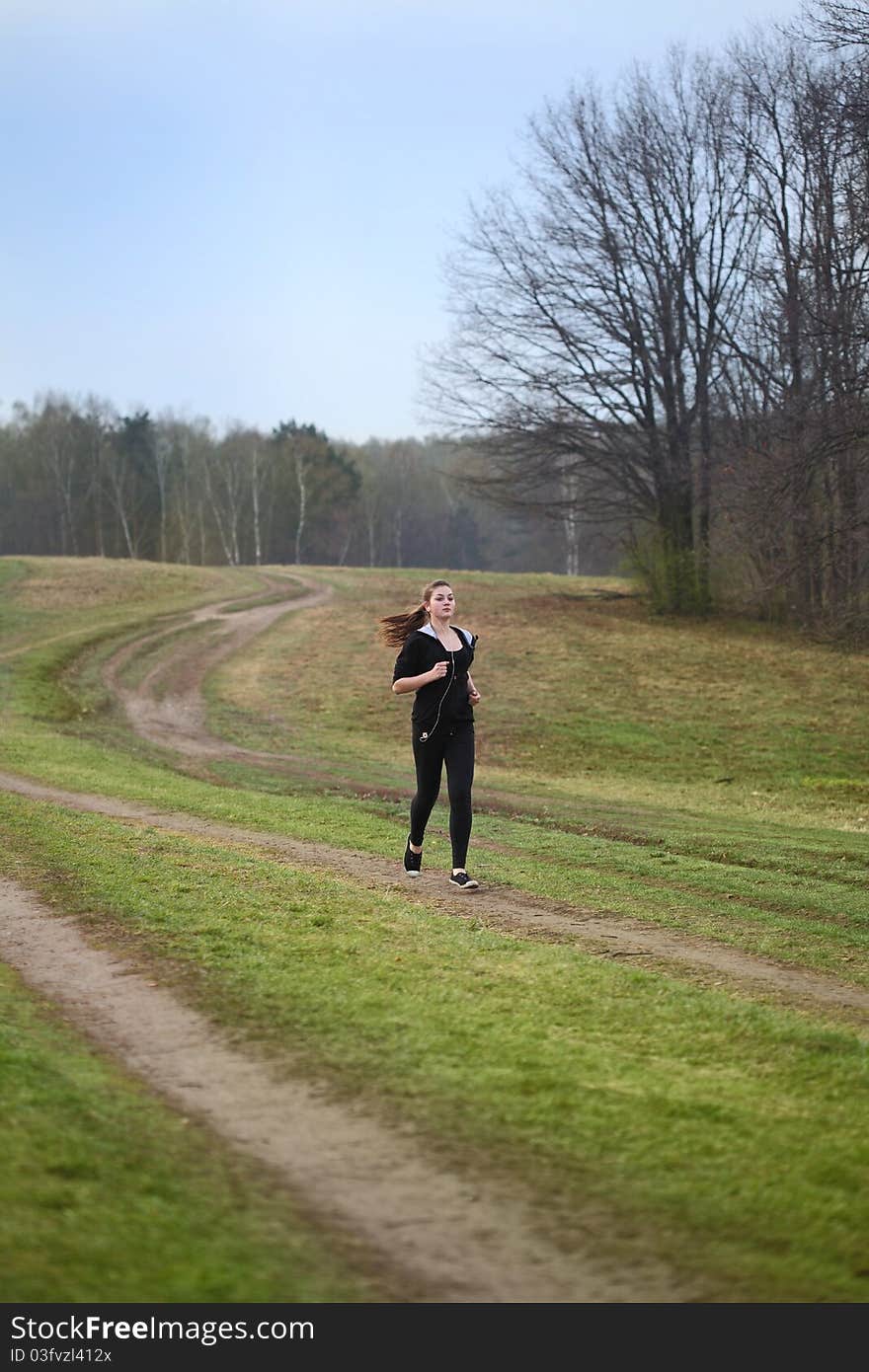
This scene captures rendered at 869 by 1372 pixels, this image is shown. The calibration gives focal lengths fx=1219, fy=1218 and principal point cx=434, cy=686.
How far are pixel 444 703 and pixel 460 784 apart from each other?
717 mm

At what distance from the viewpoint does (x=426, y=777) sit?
1083cm

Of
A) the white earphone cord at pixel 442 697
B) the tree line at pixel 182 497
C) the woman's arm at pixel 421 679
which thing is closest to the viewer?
the woman's arm at pixel 421 679

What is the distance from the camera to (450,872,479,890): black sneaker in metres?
10.7

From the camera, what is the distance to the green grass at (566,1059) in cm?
451

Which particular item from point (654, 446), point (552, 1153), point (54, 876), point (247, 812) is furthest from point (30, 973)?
point (654, 446)

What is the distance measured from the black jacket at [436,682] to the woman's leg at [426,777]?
7.6 inches

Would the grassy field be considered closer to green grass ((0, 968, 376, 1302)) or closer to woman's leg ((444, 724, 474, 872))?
green grass ((0, 968, 376, 1302))

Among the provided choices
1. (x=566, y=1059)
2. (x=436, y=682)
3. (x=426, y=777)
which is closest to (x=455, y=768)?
(x=426, y=777)

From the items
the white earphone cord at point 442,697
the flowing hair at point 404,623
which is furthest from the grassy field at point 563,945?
the flowing hair at point 404,623

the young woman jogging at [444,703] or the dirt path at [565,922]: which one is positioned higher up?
the young woman jogging at [444,703]

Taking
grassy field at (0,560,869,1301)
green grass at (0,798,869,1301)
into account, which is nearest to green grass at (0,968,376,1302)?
grassy field at (0,560,869,1301)

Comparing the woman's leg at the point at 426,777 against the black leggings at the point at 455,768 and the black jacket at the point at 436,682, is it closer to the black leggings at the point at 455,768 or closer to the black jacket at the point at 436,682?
the black leggings at the point at 455,768

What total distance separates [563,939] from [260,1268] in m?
5.20

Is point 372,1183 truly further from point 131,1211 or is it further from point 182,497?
point 182,497
